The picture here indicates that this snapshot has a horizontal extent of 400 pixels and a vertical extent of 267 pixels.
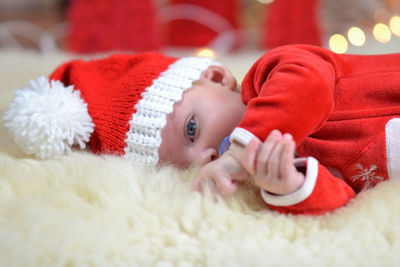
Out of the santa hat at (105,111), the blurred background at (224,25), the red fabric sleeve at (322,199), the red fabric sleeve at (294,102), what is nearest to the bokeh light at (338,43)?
the blurred background at (224,25)

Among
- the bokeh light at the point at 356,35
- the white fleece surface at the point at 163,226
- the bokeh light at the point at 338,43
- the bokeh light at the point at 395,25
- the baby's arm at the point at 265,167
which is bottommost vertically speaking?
the white fleece surface at the point at 163,226

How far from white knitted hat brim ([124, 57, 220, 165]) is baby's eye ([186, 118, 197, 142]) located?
2.0 inches

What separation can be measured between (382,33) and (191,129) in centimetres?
150

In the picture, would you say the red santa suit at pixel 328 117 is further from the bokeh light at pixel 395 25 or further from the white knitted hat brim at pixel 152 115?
the bokeh light at pixel 395 25

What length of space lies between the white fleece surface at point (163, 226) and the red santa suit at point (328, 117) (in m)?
0.05

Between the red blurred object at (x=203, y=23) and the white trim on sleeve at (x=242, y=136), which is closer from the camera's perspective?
the white trim on sleeve at (x=242, y=136)

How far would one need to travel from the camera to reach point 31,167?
81cm

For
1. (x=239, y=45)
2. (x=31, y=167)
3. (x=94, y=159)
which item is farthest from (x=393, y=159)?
(x=239, y=45)

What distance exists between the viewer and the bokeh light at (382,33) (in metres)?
1.89

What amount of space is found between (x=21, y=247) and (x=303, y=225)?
17.1 inches

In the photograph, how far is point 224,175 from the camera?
0.70 m

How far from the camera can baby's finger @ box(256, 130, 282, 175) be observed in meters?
0.63

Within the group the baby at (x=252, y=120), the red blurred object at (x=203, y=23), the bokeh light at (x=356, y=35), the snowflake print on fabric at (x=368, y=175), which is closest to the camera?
the baby at (x=252, y=120)

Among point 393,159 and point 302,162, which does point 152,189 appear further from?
point 393,159
